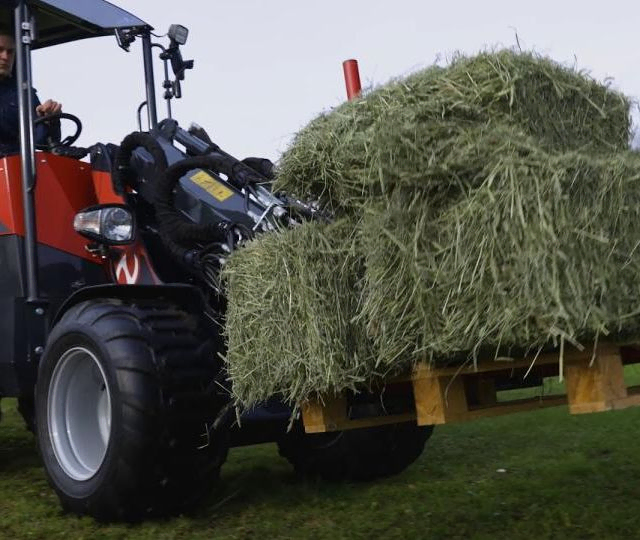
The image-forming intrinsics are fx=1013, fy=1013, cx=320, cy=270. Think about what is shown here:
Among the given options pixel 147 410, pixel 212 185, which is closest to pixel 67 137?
pixel 212 185

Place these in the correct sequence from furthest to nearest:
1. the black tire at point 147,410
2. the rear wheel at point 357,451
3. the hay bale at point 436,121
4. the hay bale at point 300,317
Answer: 1. the rear wheel at point 357,451
2. the black tire at point 147,410
3. the hay bale at point 300,317
4. the hay bale at point 436,121

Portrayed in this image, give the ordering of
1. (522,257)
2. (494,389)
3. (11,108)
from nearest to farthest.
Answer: (522,257) < (494,389) < (11,108)

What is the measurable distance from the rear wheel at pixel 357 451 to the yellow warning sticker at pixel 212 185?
1340mm

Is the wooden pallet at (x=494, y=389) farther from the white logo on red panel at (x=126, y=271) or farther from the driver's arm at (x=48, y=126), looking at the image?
the driver's arm at (x=48, y=126)

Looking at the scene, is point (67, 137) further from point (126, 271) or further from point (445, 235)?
point (445, 235)

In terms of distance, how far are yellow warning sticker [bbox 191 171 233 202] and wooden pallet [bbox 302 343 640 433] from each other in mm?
1385

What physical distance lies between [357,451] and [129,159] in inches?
77.7

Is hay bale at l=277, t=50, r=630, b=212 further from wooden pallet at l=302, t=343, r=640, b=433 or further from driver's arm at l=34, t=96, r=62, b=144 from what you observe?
driver's arm at l=34, t=96, r=62, b=144

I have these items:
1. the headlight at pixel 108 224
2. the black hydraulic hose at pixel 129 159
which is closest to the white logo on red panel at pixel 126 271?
the headlight at pixel 108 224

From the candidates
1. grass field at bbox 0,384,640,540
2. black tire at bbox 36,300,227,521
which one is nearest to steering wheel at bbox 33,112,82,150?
black tire at bbox 36,300,227,521

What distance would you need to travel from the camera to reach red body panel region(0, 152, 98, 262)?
5176 mm

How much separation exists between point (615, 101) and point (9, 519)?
128 inches

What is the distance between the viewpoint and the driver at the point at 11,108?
18.7 ft

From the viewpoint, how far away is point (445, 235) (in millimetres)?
3266
